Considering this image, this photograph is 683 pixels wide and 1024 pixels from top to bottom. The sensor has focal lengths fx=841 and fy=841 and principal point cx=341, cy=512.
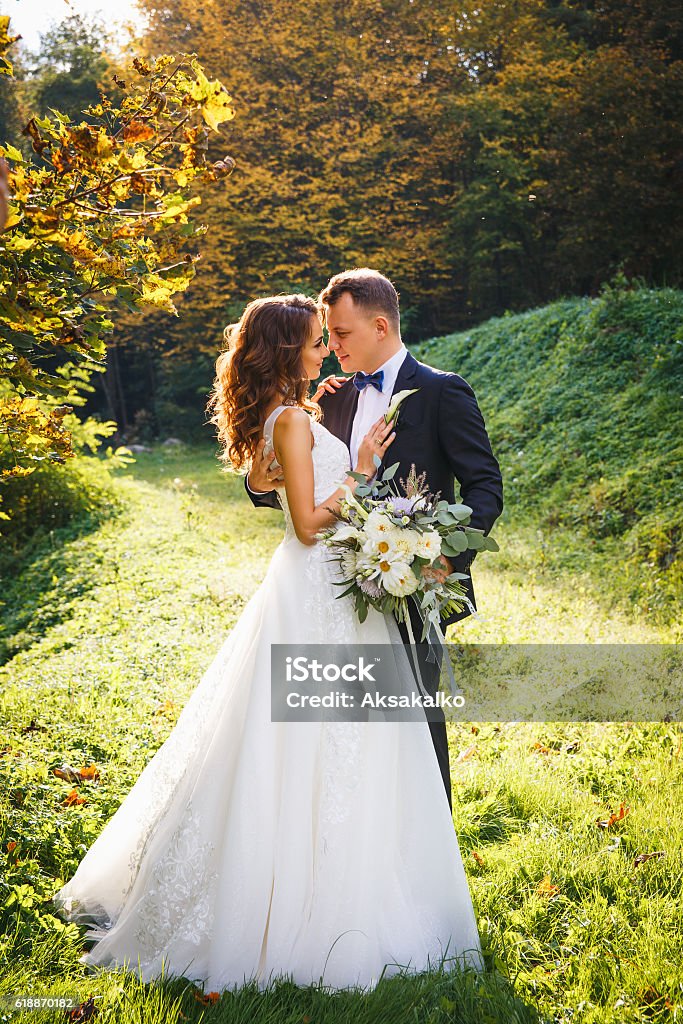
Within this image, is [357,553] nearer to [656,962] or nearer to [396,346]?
[396,346]

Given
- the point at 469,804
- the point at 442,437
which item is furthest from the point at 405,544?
the point at 469,804

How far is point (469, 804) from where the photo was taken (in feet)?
13.1

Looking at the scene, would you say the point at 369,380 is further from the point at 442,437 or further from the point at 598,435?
the point at 598,435

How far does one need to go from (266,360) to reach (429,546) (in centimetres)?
95

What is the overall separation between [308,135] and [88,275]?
1944 cm

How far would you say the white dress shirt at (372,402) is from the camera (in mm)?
3506

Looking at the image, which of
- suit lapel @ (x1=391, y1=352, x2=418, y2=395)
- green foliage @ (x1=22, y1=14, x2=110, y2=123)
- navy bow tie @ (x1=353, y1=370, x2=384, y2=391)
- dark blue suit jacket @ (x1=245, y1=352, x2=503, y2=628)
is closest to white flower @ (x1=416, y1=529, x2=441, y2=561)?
dark blue suit jacket @ (x1=245, y1=352, x2=503, y2=628)

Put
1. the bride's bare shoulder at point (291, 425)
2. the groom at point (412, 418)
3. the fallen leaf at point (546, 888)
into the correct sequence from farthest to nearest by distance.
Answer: the fallen leaf at point (546, 888), the groom at point (412, 418), the bride's bare shoulder at point (291, 425)

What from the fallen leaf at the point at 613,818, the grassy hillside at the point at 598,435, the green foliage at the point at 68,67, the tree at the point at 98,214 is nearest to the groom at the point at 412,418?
the tree at the point at 98,214

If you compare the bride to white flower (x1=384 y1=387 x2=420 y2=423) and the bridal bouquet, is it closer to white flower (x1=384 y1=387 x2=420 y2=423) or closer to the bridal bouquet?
white flower (x1=384 y1=387 x2=420 y2=423)

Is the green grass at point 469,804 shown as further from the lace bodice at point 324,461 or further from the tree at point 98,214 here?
the tree at point 98,214

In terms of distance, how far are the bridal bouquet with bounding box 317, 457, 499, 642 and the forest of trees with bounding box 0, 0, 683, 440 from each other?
1491cm

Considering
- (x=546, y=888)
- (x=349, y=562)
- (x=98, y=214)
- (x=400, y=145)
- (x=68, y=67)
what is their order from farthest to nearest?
(x=68, y=67) → (x=400, y=145) → (x=546, y=888) → (x=349, y=562) → (x=98, y=214)

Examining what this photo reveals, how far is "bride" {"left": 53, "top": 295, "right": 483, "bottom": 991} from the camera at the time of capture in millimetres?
2740
